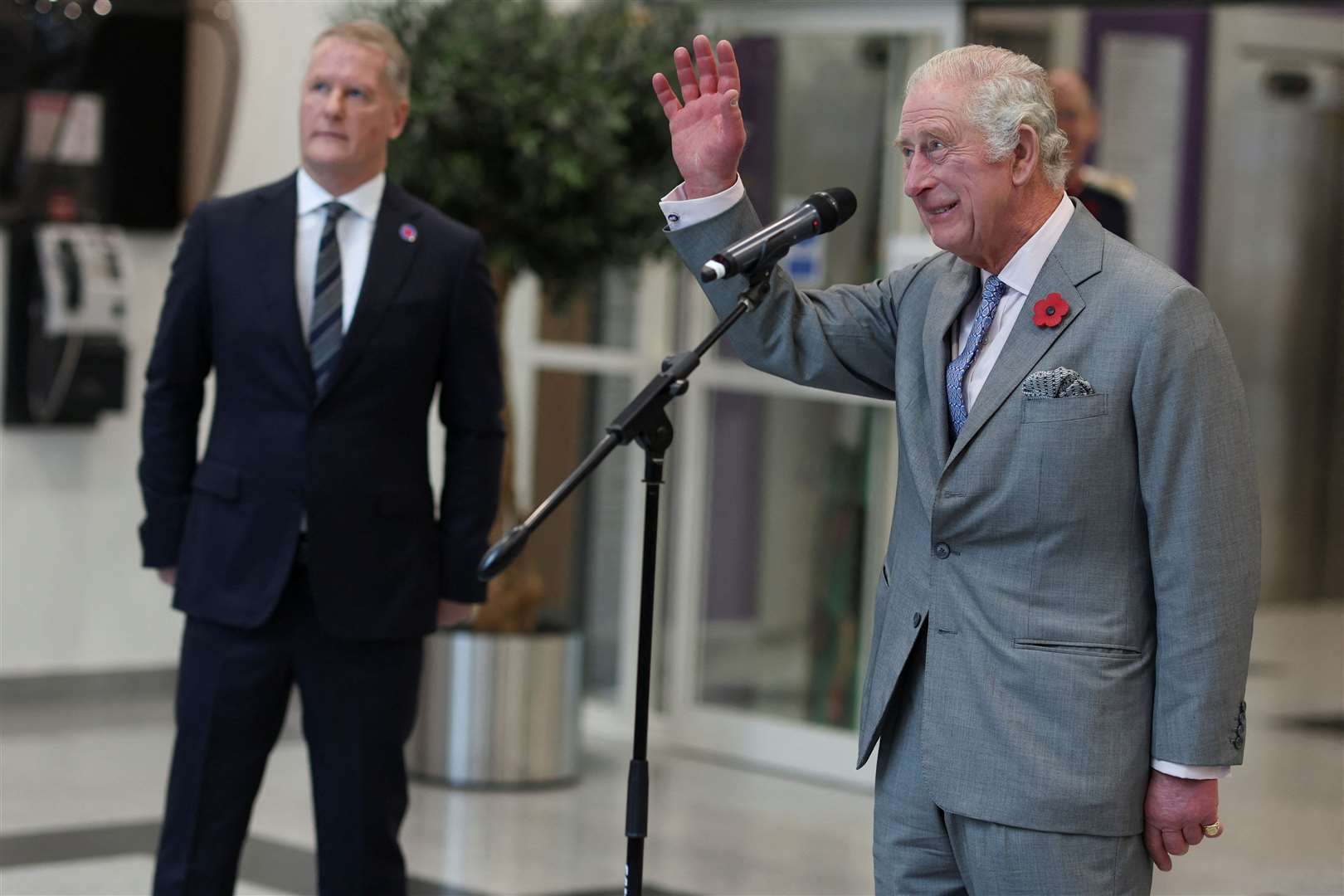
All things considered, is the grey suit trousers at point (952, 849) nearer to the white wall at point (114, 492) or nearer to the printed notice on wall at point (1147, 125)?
the white wall at point (114, 492)

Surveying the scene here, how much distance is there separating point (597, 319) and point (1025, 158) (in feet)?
13.1

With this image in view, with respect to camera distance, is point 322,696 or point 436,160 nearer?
point 322,696

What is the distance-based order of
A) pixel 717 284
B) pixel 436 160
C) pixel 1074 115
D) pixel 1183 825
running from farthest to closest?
pixel 436 160 < pixel 1074 115 < pixel 717 284 < pixel 1183 825

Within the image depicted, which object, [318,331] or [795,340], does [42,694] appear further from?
[795,340]

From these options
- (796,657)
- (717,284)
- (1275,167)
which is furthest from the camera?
(1275,167)

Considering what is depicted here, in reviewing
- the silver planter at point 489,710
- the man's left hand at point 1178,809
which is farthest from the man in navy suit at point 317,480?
the silver planter at point 489,710

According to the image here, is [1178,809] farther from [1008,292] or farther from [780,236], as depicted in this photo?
[780,236]

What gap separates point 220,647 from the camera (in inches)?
117

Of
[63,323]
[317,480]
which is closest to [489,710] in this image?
[63,323]

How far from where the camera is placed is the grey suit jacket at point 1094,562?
6.86 feet

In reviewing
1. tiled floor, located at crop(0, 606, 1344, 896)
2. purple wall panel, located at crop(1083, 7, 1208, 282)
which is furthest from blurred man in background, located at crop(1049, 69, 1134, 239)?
purple wall panel, located at crop(1083, 7, 1208, 282)

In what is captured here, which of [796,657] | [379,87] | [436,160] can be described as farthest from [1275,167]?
[379,87]

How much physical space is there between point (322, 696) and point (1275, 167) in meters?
7.68

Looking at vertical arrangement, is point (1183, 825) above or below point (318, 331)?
below
